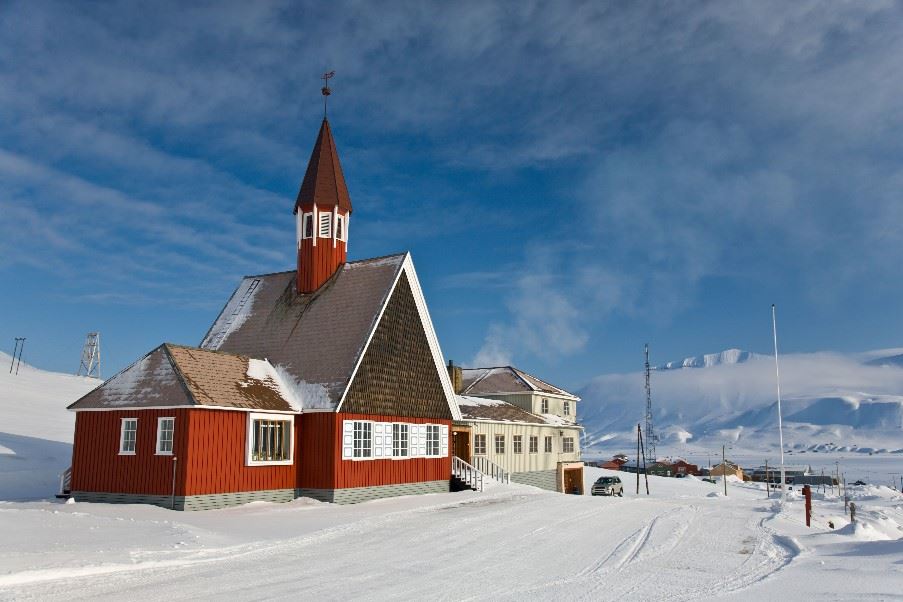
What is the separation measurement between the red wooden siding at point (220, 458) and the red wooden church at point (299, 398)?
4 centimetres

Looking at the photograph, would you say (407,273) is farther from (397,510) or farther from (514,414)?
(514,414)

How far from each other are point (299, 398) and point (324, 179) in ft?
36.2

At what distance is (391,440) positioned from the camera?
2917 centimetres

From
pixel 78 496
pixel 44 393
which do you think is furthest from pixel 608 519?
pixel 44 393

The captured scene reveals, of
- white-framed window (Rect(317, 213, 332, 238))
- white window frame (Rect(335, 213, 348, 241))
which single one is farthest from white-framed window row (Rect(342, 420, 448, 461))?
white-framed window (Rect(317, 213, 332, 238))

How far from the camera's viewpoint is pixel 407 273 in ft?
101

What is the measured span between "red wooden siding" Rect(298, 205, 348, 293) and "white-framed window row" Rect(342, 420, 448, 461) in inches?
275

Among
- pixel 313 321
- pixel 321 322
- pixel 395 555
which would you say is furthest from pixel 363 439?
pixel 395 555

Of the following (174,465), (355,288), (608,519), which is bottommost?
(608,519)

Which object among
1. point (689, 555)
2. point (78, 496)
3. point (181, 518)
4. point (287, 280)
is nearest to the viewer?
point (689, 555)

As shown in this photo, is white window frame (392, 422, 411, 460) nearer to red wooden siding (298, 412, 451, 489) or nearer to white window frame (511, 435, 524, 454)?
red wooden siding (298, 412, 451, 489)

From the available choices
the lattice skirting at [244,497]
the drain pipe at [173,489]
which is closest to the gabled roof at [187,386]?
the drain pipe at [173,489]

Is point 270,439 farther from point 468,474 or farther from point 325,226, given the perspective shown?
point 325,226

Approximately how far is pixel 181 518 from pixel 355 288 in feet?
39.6
